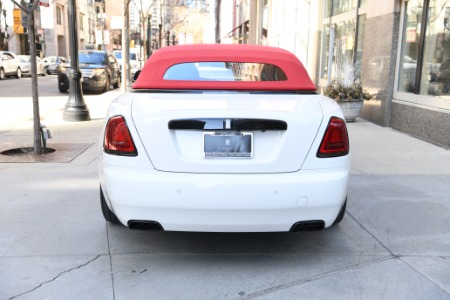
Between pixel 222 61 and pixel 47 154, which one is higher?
pixel 222 61

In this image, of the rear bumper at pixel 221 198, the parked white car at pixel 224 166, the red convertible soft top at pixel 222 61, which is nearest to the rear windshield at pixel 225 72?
the red convertible soft top at pixel 222 61

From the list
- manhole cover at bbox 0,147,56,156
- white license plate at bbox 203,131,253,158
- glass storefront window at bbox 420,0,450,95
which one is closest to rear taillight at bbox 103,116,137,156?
white license plate at bbox 203,131,253,158

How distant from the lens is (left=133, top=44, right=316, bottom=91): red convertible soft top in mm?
4074

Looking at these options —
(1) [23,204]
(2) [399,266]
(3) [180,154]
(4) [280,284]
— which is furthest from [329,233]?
(1) [23,204]

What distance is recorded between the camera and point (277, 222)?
130 inches

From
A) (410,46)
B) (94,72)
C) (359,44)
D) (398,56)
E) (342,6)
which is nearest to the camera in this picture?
(410,46)

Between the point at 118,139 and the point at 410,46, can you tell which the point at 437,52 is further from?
the point at 118,139

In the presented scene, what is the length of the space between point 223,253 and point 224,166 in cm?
94

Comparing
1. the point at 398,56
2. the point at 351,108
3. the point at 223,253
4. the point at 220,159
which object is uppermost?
the point at 398,56

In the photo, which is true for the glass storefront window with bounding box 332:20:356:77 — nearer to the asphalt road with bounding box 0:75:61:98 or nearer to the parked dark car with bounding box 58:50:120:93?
the parked dark car with bounding box 58:50:120:93

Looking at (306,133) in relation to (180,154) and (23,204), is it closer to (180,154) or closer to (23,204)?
(180,154)

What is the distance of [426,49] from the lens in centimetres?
902

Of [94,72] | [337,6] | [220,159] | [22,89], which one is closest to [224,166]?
[220,159]

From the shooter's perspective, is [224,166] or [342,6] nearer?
[224,166]
